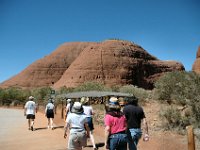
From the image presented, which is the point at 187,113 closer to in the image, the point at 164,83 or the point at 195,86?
the point at 195,86

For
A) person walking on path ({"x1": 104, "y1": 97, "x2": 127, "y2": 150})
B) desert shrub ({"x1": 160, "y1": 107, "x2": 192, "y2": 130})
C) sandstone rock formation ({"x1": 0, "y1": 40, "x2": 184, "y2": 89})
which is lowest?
desert shrub ({"x1": 160, "y1": 107, "x2": 192, "y2": 130})

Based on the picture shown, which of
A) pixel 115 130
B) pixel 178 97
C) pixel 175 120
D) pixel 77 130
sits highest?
pixel 178 97

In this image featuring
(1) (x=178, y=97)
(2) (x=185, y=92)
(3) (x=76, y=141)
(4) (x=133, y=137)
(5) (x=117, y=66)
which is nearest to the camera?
(3) (x=76, y=141)

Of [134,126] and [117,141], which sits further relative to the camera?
[134,126]

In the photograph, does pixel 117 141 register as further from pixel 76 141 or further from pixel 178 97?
pixel 178 97

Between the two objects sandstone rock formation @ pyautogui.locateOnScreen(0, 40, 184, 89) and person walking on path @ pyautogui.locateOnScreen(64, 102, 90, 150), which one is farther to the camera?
sandstone rock formation @ pyautogui.locateOnScreen(0, 40, 184, 89)

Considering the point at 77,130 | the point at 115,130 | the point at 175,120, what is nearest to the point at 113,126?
the point at 115,130

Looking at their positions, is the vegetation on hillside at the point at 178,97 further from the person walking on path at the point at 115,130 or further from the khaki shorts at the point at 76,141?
the person walking on path at the point at 115,130

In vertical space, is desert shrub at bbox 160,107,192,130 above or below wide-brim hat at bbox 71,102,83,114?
below

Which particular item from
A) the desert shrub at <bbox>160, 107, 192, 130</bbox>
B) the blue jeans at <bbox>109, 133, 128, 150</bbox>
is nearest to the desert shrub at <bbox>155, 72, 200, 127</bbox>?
the desert shrub at <bbox>160, 107, 192, 130</bbox>

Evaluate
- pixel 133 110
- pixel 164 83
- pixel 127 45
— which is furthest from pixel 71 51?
pixel 133 110

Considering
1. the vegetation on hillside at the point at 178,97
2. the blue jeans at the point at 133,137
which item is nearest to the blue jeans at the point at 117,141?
the blue jeans at the point at 133,137

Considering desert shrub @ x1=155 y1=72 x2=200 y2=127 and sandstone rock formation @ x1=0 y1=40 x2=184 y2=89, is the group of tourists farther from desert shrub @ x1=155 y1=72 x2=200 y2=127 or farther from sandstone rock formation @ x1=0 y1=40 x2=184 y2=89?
sandstone rock formation @ x1=0 y1=40 x2=184 y2=89

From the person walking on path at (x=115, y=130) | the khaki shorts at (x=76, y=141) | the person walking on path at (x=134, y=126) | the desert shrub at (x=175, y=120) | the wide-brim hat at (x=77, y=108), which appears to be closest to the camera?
the person walking on path at (x=115, y=130)
